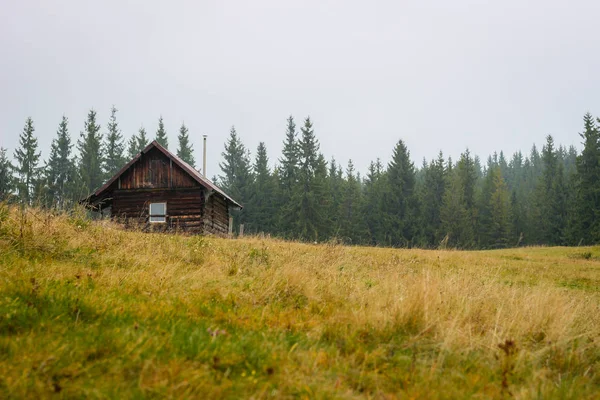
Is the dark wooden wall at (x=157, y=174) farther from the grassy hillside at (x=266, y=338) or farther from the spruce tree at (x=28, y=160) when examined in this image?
the spruce tree at (x=28, y=160)

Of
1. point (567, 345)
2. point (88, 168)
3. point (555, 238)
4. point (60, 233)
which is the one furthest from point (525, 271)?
point (88, 168)

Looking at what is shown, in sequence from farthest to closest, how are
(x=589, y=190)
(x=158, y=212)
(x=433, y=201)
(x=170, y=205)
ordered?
(x=433, y=201)
(x=589, y=190)
(x=158, y=212)
(x=170, y=205)

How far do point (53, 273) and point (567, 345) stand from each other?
6.39 m

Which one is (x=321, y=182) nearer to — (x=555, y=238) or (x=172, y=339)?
(x=555, y=238)

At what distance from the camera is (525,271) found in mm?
14680

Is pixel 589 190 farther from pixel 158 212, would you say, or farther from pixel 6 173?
pixel 6 173

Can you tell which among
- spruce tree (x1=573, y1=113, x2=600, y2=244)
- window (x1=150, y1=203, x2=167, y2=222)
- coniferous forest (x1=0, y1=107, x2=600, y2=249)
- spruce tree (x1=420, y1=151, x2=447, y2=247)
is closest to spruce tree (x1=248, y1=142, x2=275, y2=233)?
coniferous forest (x1=0, y1=107, x2=600, y2=249)

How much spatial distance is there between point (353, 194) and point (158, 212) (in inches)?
1690

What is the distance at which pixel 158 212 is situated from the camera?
80.9 ft

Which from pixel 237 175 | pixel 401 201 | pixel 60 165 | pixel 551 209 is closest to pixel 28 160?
pixel 60 165

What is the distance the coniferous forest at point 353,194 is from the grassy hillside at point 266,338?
4291 cm

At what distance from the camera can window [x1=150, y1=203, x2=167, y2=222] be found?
80.0 feet

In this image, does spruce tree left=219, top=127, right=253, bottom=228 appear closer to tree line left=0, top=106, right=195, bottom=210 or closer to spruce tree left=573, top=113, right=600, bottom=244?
tree line left=0, top=106, right=195, bottom=210

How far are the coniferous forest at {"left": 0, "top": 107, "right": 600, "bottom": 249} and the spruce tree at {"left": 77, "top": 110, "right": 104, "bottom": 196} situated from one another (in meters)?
0.15
